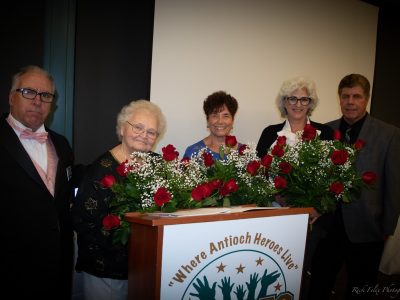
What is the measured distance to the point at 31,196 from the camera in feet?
5.89

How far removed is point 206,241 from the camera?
117 cm

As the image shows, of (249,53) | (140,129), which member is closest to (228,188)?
(140,129)

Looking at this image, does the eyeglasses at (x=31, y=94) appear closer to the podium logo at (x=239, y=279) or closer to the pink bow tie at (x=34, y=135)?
the pink bow tie at (x=34, y=135)

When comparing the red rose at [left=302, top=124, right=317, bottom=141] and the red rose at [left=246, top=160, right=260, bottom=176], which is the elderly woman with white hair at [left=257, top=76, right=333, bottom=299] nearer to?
the red rose at [left=302, top=124, right=317, bottom=141]

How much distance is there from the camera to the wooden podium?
1111mm

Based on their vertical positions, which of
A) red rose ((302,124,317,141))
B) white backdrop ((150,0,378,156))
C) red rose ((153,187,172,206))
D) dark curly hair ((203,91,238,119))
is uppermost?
white backdrop ((150,0,378,156))

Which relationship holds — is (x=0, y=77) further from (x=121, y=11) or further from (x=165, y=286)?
(x=165, y=286)

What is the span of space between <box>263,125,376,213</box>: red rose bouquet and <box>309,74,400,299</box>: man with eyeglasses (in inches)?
33.4

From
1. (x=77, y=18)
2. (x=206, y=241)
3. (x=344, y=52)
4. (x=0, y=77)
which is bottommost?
(x=206, y=241)

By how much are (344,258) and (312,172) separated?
4.47 ft

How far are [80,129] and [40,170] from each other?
3.50 feet

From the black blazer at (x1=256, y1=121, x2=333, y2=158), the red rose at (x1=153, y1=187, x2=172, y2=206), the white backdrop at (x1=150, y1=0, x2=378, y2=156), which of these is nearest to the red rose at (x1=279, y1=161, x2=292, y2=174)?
the red rose at (x1=153, y1=187, x2=172, y2=206)

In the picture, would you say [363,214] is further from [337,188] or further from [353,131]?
[337,188]

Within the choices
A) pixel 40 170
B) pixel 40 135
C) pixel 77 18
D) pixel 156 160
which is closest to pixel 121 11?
pixel 77 18
